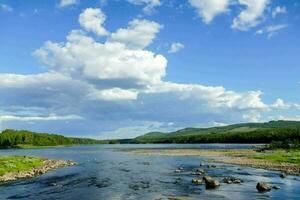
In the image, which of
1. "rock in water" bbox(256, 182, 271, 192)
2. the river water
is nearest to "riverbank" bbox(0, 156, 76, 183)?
the river water

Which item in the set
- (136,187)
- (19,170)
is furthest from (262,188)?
(19,170)

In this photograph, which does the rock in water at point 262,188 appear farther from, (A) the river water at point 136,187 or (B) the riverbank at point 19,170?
(B) the riverbank at point 19,170

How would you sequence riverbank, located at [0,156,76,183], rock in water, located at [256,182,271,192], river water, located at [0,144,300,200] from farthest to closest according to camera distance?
1. riverbank, located at [0,156,76,183]
2. rock in water, located at [256,182,271,192]
3. river water, located at [0,144,300,200]

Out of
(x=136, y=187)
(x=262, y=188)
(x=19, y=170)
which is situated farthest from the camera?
(x=19, y=170)

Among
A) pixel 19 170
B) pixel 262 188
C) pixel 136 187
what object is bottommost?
pixel 262 188

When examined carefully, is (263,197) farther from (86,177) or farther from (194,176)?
(86,177)

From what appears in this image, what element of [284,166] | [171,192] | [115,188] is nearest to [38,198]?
[115,188]

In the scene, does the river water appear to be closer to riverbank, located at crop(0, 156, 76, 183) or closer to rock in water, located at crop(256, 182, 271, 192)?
rock in water, located at crop(256, 182, 271, 192)

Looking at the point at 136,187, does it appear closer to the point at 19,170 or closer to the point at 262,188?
the point at 262,188

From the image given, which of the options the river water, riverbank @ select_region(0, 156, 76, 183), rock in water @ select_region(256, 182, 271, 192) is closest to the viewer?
the river water

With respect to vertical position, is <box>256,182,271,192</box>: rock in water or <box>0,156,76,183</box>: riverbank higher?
<box>0,156,76,183</box>: riverbank

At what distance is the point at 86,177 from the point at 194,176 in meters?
20.5

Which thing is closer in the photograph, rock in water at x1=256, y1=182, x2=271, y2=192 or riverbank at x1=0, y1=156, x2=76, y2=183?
rock in water at x1=256, y1=182, x2=271, y2=192

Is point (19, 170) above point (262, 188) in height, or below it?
above
